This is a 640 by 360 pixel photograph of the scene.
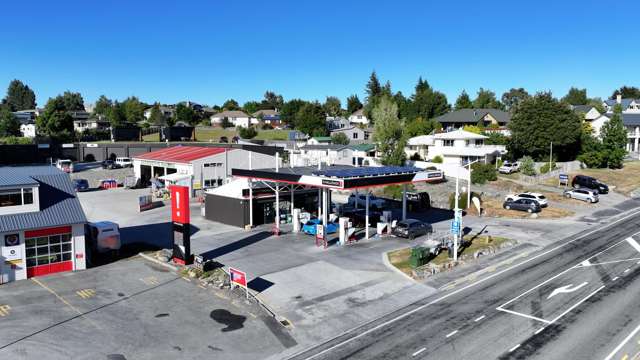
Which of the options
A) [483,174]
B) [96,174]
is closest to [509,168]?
[483,174]

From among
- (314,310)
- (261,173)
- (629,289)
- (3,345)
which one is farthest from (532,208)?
(3,345)

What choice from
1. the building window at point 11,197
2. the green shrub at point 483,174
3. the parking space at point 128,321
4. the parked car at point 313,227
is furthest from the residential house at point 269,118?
the parking space at point 128,321

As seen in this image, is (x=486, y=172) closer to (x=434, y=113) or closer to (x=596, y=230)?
(x=596, y=230)

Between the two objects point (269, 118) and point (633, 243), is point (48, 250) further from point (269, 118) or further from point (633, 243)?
point (269, 118)

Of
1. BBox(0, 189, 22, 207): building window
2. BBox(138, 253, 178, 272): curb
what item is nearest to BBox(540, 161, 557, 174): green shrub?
BBox(138, 253, 178, 272): curb

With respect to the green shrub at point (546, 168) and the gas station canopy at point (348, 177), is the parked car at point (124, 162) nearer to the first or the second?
the gas station canopy at point (348, 177)

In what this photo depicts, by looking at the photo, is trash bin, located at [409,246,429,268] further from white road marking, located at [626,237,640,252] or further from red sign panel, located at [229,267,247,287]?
white road marking, located at [626,237,640,252]
